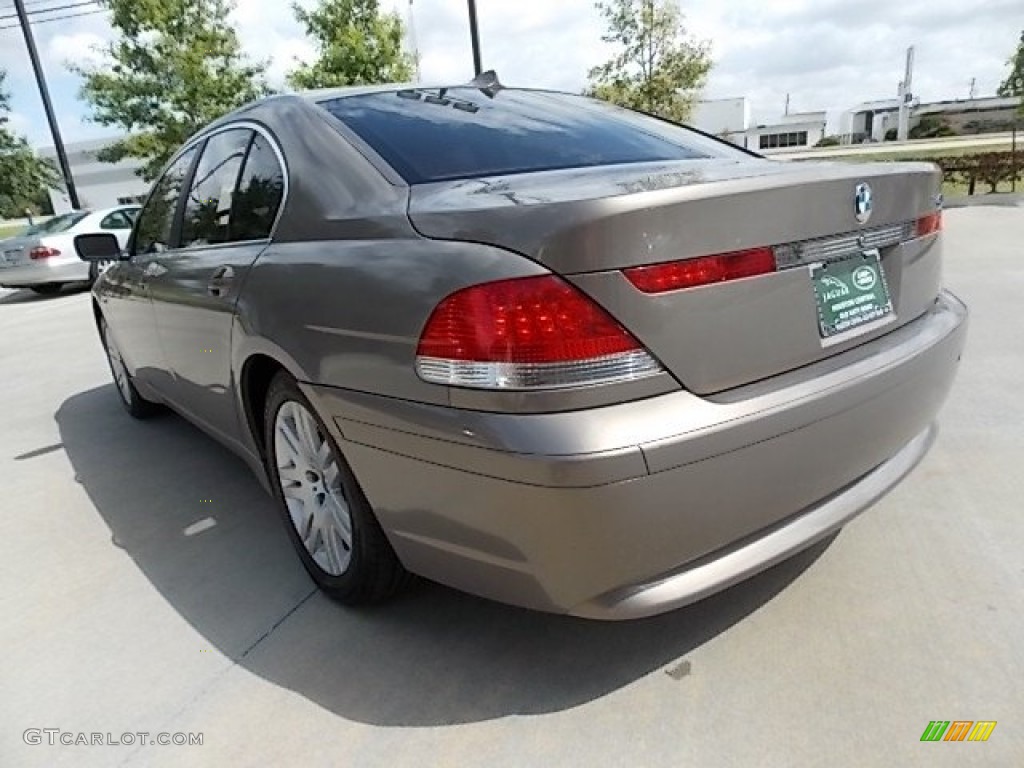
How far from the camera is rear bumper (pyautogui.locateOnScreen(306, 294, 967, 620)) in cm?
159

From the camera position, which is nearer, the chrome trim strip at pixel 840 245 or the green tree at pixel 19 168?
the chrome trim strip at pixel 840 245

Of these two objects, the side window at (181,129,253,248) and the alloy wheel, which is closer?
the alloy wheel

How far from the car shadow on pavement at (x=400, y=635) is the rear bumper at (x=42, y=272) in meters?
10.9

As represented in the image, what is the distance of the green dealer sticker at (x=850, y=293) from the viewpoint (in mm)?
1896

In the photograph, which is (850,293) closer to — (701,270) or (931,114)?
(701,270)

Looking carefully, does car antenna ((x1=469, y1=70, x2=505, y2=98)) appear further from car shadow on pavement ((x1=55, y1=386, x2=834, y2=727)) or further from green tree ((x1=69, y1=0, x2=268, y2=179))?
green tree ((x1=69, y1=0, x2=268, y2=179))

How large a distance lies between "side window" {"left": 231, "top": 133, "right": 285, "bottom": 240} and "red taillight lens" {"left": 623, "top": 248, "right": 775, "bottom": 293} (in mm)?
1348

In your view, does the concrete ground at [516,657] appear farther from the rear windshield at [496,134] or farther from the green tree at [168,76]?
the green tree at [168,76]

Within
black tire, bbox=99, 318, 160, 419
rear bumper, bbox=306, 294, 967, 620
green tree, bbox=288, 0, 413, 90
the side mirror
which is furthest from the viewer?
green tree, bbox=288, 0, 413, 90

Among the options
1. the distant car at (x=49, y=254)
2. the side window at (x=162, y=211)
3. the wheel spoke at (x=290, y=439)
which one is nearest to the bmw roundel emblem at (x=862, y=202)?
the wheel spoke at (x=290, y=439)

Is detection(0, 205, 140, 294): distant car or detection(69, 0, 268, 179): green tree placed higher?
detection(69, 0, 268, 179): green tree

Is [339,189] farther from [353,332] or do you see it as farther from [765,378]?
[765,378]

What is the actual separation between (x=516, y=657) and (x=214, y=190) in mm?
2147

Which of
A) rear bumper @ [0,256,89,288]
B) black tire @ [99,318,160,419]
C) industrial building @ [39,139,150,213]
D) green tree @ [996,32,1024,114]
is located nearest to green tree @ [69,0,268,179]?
rear bumper @ [0,256,89,288]
